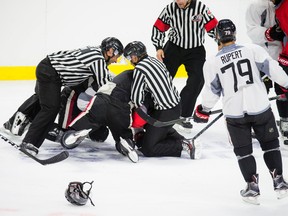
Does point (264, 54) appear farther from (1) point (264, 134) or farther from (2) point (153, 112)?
(2) point (153, 112)

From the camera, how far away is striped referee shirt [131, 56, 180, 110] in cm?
420

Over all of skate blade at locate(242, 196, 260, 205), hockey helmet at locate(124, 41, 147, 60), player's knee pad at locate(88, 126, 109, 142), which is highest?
hockey helmet at locate(124, 41, 147, 60)

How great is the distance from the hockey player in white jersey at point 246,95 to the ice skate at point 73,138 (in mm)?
1261

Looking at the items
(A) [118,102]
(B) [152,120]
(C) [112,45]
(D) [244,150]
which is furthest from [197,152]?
(D) [244,150]

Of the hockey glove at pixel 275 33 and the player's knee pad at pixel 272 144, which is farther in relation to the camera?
the hockey glove at pixel 275 33

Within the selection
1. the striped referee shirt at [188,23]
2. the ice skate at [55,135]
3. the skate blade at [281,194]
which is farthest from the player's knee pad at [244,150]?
the striped referee shirt at [188,23]

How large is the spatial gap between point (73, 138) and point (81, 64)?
0.51m

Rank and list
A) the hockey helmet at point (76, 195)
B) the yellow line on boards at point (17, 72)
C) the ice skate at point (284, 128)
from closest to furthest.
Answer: the hockey helmet at point (76, 195) < the ice skate at point (284, 128) < the yellow line on boards at point (17, 72)

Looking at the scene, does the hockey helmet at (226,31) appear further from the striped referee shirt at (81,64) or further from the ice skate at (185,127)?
the ice skate at (185,127)

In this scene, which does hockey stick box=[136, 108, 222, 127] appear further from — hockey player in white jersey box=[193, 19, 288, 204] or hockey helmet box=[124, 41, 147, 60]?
hockey player in white jersey box=[193, 19, 288, 204]

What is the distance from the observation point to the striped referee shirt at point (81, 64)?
167 inches

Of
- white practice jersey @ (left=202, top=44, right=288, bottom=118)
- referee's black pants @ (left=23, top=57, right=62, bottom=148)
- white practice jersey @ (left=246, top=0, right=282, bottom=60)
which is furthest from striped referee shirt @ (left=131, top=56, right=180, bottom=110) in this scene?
white practice jersey @ (left=202, top=44, right=288, bottom=118)

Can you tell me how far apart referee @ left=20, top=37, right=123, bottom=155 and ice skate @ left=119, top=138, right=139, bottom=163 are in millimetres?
440

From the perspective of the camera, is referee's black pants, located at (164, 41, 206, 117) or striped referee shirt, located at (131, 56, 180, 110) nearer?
striped referee shirt, located at (131, 56, 180, 110)
